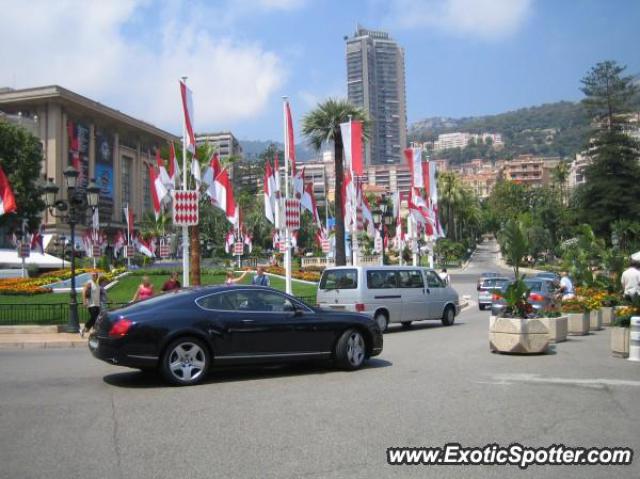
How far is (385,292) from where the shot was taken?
18.5 metres

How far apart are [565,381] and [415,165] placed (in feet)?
67.3

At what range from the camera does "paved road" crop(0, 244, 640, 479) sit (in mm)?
5613

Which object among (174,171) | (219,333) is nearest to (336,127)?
(174,171)

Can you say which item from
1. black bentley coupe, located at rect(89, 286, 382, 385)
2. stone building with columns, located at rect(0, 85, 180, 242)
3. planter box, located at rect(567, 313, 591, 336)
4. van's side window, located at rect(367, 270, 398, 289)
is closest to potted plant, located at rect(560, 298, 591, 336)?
planter box, located at rect(567, 313, 591, 336)

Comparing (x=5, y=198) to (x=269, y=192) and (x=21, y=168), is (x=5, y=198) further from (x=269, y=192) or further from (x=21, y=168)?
(x=21, y=168)

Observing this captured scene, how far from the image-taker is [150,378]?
1009cm

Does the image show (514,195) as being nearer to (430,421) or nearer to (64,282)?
(64,282)

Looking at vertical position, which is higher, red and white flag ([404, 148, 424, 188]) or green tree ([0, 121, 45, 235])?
green tree ([0, 121, 45, 235])

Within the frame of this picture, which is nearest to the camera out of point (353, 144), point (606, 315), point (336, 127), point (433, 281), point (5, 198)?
point (606, 315)

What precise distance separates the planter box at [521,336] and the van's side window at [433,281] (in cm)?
759

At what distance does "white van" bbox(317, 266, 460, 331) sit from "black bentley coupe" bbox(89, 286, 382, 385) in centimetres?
621

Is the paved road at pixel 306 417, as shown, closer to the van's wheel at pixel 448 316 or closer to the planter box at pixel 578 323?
the planter box at pixel 578 323

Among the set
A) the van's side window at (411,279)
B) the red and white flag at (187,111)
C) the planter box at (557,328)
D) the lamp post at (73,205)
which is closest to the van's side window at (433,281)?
the van's side window at (411,279)

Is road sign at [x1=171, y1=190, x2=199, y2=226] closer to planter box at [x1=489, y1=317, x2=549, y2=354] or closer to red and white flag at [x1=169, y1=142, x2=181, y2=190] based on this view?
red and white flag at [x1=169, y1=142, x2=181, y2=190]
